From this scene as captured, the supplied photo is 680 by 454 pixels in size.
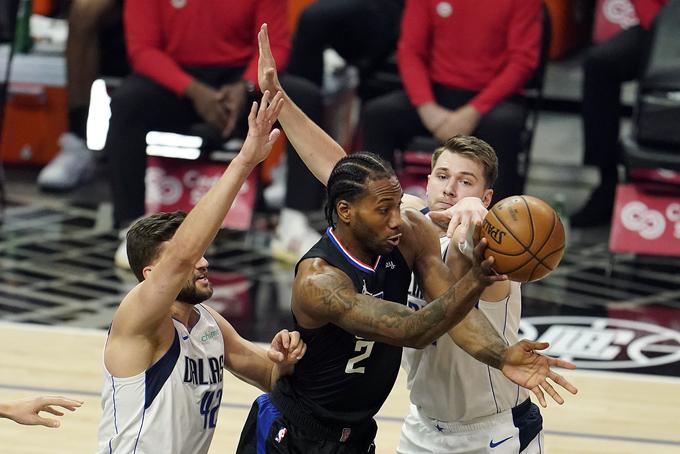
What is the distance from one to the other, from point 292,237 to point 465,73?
1.58m

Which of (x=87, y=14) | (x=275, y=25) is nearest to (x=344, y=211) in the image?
(x=275, y=25)

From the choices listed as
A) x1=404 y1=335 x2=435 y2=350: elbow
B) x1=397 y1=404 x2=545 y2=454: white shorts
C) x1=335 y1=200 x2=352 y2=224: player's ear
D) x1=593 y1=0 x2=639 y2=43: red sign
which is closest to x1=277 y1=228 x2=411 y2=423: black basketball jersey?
x1=335 y1=200 x2=352 y2=224: player's ear

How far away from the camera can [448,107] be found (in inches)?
353

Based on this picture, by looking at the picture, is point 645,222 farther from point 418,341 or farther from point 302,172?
point 418,341

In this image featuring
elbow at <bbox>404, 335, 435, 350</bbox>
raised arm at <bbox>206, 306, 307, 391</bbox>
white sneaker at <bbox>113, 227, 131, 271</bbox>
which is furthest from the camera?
white sneaker at <bbox>113, 227, 131, 271</bbox>

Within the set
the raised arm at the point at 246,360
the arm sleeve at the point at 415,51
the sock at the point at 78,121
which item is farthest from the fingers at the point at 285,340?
the sock at the point at 78,121

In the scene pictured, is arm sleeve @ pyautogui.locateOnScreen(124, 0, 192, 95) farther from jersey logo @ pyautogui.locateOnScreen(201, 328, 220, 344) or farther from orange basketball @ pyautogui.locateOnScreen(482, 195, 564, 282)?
orange basketball @ pyautogui.locateOnScreen(482, 195, 564, 282)

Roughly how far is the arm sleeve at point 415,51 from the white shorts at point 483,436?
4174 mm

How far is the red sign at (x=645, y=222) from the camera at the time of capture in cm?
878

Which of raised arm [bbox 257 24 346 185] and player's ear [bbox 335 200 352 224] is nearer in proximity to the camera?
player's ear [bbox 335 200 352 224]

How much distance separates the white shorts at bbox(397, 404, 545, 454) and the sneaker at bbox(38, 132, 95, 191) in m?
Result: 5.81

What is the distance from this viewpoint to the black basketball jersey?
169 inches

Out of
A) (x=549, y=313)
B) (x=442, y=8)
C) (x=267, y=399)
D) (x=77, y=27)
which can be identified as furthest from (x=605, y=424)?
(x=77, y=27)

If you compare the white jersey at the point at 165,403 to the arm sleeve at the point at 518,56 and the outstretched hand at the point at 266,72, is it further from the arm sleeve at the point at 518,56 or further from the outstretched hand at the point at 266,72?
the arm sleeve at the point at 518,56
